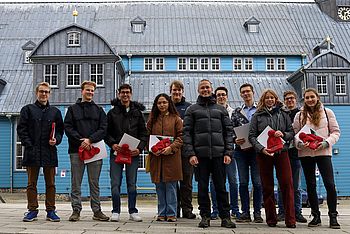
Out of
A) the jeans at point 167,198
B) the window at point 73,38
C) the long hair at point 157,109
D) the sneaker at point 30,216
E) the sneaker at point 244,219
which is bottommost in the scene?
the sneaker at point 244,219

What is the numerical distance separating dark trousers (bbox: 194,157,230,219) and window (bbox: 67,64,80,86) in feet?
58.6

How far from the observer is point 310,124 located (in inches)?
325

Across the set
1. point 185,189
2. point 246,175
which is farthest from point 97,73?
point 246,175

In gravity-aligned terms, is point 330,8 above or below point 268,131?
above

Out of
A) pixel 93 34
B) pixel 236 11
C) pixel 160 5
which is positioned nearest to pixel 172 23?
pixel 160 5

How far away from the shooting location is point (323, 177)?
814 centimetres

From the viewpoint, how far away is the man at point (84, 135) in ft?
28.2

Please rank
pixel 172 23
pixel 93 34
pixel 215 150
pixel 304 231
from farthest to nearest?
1. pixel 172 23
2. pixel 93 34
3. pixel 215 150
4. pixel 304 231

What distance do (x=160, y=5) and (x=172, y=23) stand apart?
2846mm

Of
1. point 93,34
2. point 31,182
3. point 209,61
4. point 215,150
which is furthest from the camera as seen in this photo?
point 209,61

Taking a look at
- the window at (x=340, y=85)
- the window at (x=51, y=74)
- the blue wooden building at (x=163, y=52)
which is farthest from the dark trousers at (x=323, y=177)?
the window at (x=340, y=85)

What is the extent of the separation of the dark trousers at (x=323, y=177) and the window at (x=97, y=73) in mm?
17714

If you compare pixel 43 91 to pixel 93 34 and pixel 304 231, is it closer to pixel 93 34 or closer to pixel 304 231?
pixel 304 231

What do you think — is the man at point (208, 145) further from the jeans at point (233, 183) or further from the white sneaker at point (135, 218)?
the white sneaker at point (135, 218)
